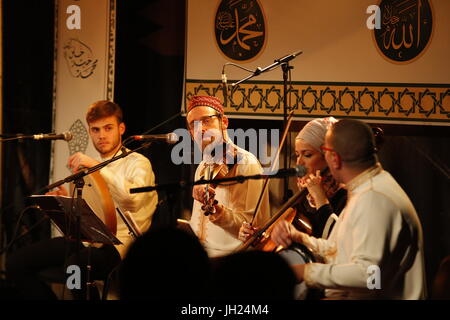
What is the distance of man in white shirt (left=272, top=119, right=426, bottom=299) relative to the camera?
9.82ft

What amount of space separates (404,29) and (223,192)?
2067 millimetres

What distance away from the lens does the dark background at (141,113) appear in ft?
17.7

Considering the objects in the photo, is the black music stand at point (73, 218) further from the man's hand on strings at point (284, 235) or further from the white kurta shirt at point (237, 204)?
the man's hand on strings at point (284, 235)

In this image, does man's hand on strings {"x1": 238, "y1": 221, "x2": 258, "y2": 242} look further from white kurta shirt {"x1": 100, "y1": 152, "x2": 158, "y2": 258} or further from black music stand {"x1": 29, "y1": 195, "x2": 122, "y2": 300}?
white kurta shirt {"x1": 100, "y1": 152, "x2": 158, "y2": 258}

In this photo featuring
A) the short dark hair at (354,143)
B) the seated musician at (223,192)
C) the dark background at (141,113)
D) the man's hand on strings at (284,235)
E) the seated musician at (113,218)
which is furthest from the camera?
the dark background at (141,113)

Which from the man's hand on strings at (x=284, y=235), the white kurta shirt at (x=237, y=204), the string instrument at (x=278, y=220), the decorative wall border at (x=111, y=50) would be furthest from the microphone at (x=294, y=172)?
the decorative wall border at (x=111, y=50)

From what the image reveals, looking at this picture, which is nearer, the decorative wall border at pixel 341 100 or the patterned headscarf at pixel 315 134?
the patterned headscarf at pixel 315 134

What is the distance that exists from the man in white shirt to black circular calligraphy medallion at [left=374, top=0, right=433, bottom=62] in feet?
7.64

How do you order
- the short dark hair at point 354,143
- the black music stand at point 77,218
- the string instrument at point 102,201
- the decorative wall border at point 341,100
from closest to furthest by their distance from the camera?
the short dark hair at point 354,143 → the black music stand at point 77,218 → the string instrument at point 102,201 → the decorative wall border at point 341,100

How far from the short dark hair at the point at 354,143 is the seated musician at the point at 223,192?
1344 mm

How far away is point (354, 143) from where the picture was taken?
10.4ft
